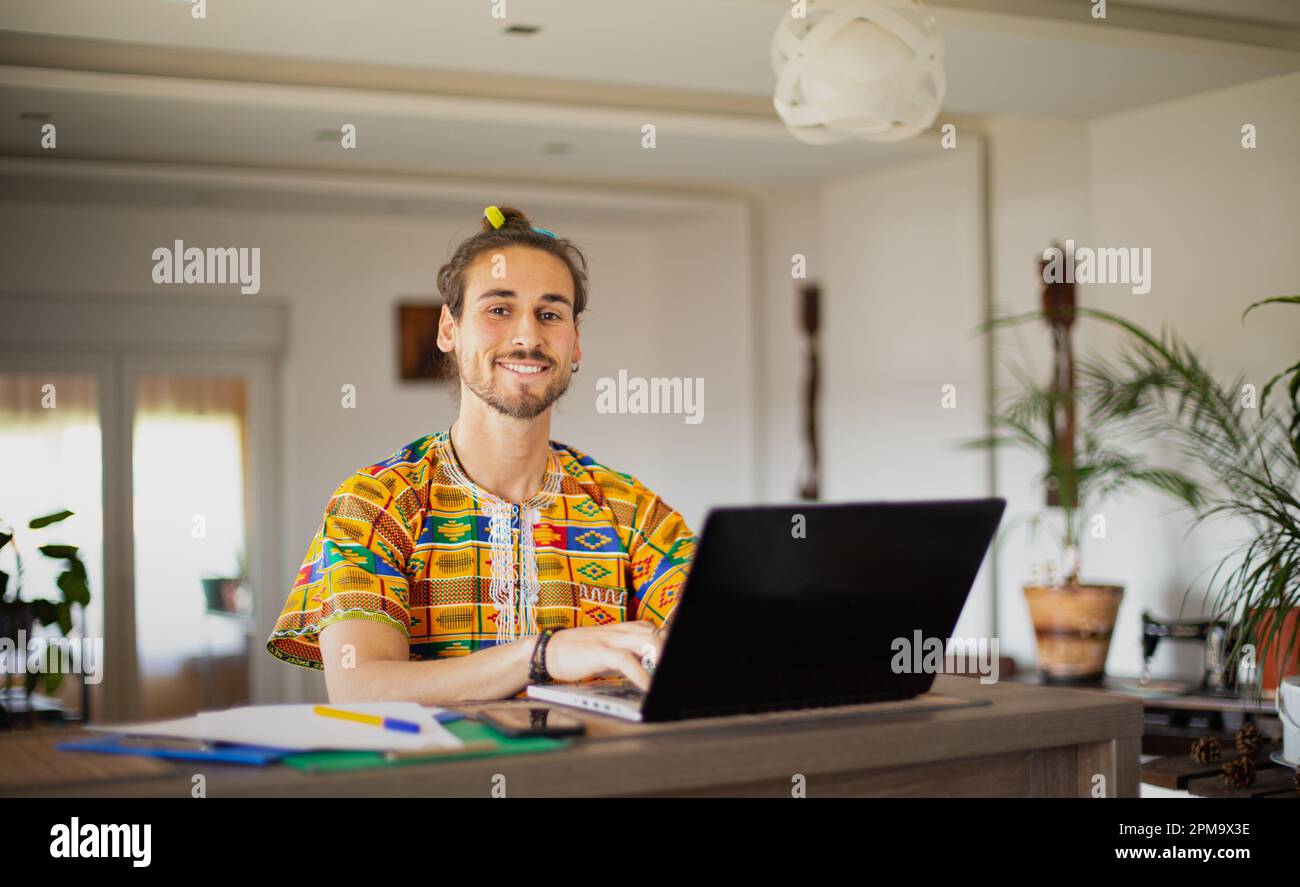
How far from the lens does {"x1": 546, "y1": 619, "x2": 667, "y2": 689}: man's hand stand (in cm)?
165

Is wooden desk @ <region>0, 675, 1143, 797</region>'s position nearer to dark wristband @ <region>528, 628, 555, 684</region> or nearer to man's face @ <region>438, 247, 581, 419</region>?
dark wristband @ <region>528, 628, 555, 684</region>

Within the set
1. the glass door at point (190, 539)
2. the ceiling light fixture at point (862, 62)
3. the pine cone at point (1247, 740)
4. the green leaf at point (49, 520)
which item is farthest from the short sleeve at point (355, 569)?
the glass door at point (190, 539)

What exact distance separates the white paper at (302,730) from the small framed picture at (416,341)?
6.73m

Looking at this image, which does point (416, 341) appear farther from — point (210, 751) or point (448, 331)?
point (210, 751)

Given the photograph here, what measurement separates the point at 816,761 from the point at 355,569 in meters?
0.78

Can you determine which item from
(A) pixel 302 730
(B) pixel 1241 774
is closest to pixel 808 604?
(A) pixel 302 730

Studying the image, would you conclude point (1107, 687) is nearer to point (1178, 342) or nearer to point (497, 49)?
point (1178, 342)

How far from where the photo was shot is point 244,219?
7.86 metres

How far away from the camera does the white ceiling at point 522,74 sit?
4.50 meters

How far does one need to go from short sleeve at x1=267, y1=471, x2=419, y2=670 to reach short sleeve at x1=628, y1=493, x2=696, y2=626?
38 centimetres

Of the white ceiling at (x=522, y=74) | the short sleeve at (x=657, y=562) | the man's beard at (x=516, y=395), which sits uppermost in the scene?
the white ceiling at (x=522, y=74)

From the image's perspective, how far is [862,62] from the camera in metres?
3.35

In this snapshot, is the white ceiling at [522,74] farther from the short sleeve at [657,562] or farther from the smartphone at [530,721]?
the smartphone at [530,721]
